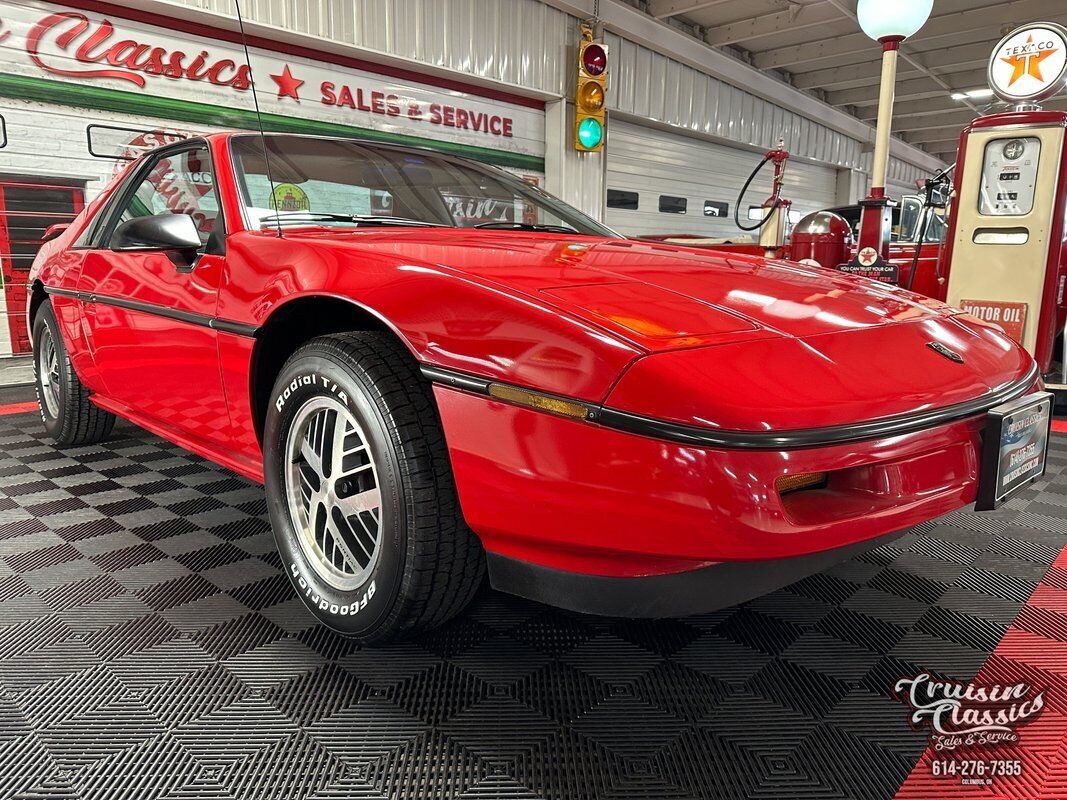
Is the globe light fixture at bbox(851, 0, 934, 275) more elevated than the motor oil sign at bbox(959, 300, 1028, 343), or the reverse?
the globe light fixture at bbox(851, 0, 934, 275)

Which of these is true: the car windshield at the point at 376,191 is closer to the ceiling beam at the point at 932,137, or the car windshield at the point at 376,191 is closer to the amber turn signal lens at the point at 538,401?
the amber turn signal lens at the point at 538,401

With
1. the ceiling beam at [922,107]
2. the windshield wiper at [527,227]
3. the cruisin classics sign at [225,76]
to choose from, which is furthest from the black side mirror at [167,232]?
the ceiling beam at [922,107]

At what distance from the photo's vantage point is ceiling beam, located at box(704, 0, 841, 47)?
29.9 ft

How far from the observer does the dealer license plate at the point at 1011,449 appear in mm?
1214

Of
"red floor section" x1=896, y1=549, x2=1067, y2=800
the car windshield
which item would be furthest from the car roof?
"red floor section" x1=896, y1=549, x2=1067, y2=800

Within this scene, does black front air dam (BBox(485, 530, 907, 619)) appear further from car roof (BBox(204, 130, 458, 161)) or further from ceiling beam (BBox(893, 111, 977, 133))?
ceiling beam (BBox(893, 111, 977, 133))

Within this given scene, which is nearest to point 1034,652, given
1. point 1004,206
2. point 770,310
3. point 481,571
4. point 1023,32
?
point 770,310

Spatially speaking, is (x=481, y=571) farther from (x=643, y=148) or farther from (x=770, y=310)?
(x=643, y=148)

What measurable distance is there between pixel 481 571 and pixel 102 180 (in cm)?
536

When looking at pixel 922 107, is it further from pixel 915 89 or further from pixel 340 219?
pixel 340 219

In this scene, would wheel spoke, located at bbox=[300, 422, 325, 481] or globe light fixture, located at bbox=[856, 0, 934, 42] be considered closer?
wheel spoke, located at bbox=[300, 422, 325, 481]

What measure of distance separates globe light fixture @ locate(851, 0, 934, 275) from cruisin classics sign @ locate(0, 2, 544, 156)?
397 cm

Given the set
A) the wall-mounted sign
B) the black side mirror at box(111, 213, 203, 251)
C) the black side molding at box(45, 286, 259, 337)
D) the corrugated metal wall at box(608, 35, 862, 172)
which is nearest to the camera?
the black side molding at box(45, 286, 259, 337)

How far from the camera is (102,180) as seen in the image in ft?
17.1
